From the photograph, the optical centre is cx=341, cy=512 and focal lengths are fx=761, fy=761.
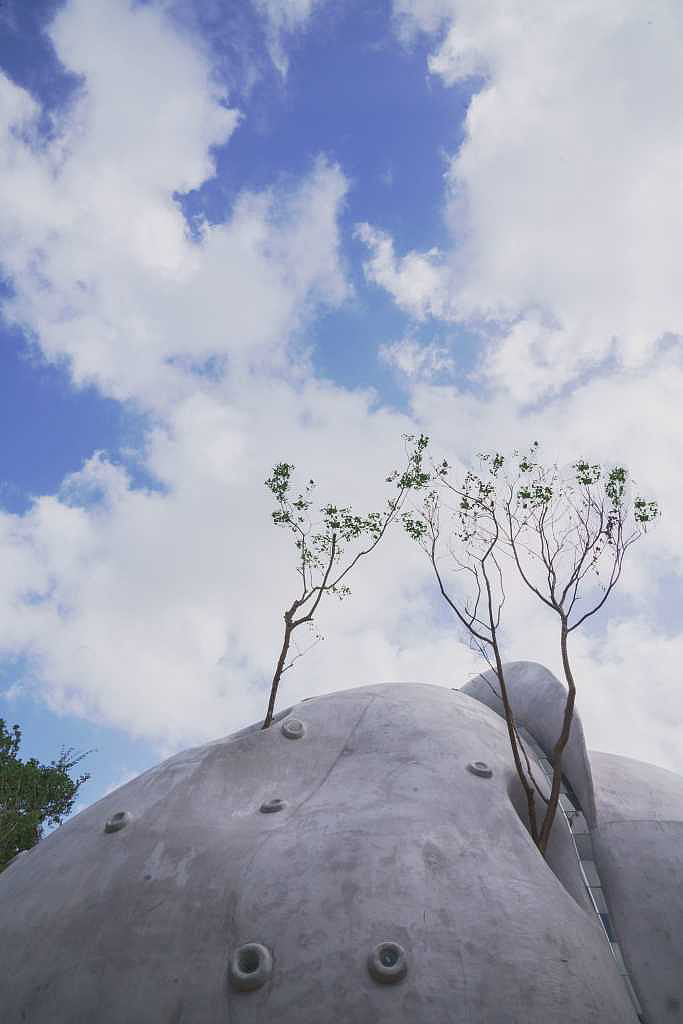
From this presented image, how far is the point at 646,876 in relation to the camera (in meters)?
9.29

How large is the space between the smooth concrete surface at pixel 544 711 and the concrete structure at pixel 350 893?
67 millimetres

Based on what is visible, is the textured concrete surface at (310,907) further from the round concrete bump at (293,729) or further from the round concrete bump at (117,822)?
the round concrete bump at (293,729)

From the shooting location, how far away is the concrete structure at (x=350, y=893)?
690 centimetres

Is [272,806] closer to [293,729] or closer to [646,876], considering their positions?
[293,729]

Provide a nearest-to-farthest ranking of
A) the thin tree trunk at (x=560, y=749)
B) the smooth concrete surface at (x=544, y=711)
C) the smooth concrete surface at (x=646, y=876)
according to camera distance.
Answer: the smooth concrete surface at (x=646, y=876) → the thin tree trunk at (x=560, y=749) → the smooth concrete surface at (x=544, y=711)

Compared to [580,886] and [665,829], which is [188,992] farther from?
[665,829]

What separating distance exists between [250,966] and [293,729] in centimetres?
377

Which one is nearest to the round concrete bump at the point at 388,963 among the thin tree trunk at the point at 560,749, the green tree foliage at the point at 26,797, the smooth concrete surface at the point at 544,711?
the thin tree trunk at the point at 560,749

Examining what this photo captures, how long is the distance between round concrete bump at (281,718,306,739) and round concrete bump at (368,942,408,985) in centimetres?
389

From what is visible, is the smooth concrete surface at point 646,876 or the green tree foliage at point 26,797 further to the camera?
the green tree foliage at point 26,797

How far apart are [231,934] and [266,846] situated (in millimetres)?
1063

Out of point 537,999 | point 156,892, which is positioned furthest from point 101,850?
point 537,999

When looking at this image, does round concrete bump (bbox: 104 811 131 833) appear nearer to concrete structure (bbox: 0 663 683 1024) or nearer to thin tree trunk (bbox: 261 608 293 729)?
concrete structure (bbox: 0 663 683 1024)

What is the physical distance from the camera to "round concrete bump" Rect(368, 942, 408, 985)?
6.74 meters
